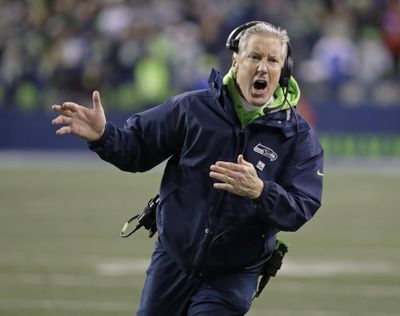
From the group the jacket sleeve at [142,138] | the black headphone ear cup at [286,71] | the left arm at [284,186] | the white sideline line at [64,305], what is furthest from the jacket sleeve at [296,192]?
the white sideline line at [64,305]

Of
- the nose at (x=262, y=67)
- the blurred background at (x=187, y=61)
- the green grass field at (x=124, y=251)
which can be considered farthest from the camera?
the blurred background at (x=187, y=61)

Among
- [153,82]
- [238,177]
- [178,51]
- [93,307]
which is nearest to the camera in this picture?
[238,177]

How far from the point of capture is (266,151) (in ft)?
17.6

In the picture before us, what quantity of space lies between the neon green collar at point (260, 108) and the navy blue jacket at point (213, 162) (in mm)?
26

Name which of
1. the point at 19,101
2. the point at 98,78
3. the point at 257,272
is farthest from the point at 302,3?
the point at 257,272

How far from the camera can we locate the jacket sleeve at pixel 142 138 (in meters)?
5.45

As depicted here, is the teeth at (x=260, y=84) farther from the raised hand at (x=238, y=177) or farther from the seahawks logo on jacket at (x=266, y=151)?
the raised hand at (x=238, y=177)

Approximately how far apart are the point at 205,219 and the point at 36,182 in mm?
11748

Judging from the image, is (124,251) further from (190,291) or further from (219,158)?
(219,158)

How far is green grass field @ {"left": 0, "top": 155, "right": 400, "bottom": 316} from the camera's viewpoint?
8.93 m

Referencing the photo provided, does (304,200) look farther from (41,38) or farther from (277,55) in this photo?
(41,38)

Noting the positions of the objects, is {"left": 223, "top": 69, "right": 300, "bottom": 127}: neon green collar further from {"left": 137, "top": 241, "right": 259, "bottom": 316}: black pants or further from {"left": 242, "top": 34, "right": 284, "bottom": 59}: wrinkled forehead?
{"left": 137, "top": 241, "right": 259, "bottom": 316}: black pants

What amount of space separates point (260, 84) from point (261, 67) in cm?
10

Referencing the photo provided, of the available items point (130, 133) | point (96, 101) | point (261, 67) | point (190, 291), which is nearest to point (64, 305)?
point (190, 291)
